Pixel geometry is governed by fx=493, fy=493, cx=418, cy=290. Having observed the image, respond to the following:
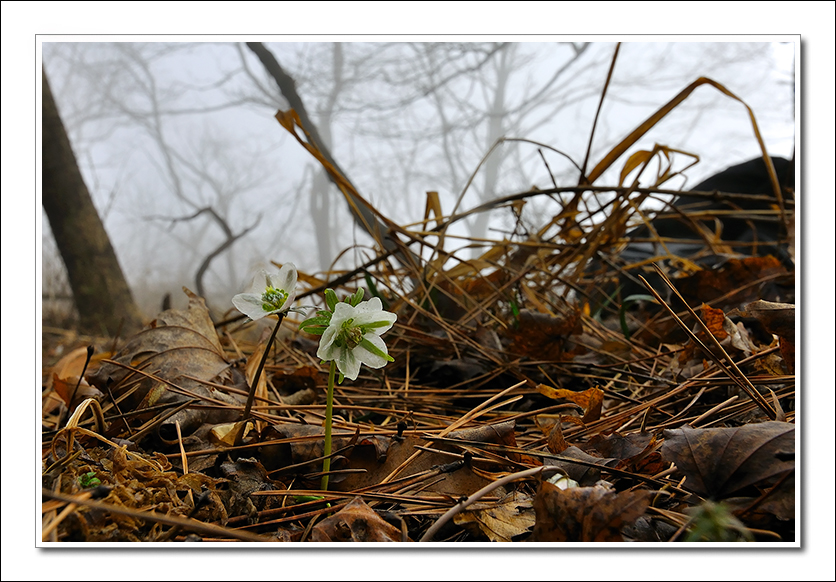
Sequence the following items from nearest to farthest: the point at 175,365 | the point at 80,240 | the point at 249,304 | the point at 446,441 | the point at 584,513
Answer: the point at 584,513 < the point at 249,304 < the point at 446,441 < the point at 175,365 < the point at 80,240

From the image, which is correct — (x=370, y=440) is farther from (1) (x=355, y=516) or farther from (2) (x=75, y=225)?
(2) (x=75, y=225)

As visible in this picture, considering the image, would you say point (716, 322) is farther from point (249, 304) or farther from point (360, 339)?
point (249, 304)

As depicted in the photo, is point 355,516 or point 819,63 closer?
point 355,516

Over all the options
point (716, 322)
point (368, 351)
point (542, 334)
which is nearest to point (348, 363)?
point (368, 351)

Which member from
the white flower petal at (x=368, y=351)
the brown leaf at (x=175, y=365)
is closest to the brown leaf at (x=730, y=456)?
the white flower petal at (x=368, y=351)

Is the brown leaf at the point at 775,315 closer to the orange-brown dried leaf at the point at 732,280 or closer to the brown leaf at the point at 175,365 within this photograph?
the orange-brown dried leaf at the point at 732,280

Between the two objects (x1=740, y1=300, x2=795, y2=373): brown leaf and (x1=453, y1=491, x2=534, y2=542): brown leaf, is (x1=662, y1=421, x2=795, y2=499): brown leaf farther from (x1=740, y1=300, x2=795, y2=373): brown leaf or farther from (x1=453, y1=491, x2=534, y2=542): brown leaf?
(x1=740, y1=300, x2=795, y2=373): brown leaf

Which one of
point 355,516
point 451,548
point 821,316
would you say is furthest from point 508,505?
point 821,316

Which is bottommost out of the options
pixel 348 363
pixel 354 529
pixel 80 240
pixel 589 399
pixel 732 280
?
pixel 354 529
